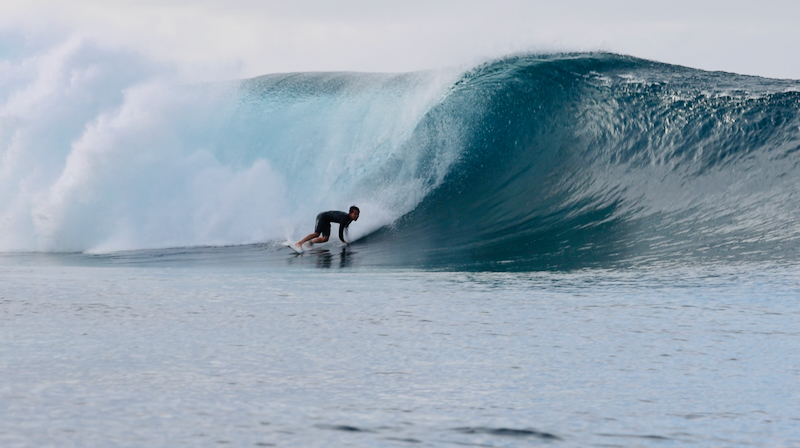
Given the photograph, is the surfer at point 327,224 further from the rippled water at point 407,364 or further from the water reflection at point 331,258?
the rippled water at point 407,364

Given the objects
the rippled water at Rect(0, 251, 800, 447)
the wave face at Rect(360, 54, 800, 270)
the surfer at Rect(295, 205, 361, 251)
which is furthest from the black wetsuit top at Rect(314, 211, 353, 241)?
the rippled water at Rect(0, 251, 800, 447)

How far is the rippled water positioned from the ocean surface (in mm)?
19

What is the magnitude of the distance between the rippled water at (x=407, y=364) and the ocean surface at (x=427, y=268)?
0.02m

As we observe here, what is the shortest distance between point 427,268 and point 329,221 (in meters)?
2.49

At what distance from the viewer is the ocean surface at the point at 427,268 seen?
2766 mm

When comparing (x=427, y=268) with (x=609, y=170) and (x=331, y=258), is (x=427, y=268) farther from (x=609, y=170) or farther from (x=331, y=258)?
(x=609, y=170)

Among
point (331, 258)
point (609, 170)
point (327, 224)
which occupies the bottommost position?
point (331, 258)

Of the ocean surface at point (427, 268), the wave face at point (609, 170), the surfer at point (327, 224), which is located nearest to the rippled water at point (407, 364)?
the ocean surface at point (427, 268)

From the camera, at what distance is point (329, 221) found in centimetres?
982

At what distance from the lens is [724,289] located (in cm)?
568

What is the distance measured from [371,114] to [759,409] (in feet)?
37.5

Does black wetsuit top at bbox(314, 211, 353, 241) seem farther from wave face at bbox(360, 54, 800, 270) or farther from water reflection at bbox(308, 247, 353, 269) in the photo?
wave face at bbox(360, 54, 800, 270)

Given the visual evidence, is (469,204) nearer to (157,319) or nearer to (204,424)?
(157,319)

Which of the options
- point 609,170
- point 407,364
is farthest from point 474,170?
point 407,364
